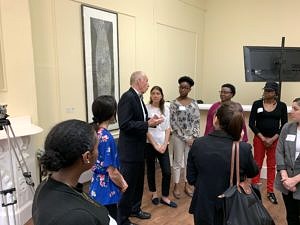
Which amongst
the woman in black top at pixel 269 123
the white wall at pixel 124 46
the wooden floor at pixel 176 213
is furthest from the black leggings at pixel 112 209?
the woman in black top at pixel 269 123

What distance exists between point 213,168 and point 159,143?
4.96 feet

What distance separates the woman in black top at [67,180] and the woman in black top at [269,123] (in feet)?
9.21

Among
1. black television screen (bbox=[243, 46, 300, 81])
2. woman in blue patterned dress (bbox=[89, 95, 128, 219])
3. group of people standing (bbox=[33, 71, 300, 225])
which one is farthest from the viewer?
black television screen (bbox=[243, 46, 300, 81])

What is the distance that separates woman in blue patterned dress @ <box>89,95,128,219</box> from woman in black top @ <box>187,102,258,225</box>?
519 mm

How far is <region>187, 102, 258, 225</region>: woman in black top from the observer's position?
5.41 feet

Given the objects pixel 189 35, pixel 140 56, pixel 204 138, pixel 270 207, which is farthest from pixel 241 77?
pixel 204 138

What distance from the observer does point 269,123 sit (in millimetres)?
3396

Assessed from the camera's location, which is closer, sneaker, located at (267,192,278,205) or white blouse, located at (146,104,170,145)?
white blouse, located at (146,104,170,145)

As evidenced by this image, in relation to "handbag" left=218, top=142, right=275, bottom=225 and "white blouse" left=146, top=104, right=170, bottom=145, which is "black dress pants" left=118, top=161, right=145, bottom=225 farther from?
"handbag" left=218, top=142, right=275, bottom=225

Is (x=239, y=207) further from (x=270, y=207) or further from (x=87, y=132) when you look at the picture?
(x=270, y=207)

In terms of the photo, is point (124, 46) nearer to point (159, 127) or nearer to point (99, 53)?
point (99, 53)

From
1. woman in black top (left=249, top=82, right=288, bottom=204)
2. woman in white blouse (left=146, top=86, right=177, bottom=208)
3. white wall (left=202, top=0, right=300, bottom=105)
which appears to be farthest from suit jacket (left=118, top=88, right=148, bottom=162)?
white wall (left=202, top=0, right=300, bottom=105)

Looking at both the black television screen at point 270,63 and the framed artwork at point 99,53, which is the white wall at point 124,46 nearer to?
the framed artwork at point 99,53

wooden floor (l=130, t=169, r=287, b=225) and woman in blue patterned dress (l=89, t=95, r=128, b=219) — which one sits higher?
woman in blue patterned dress (l=89, t=95, r=128, b=219)
